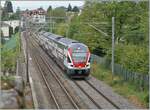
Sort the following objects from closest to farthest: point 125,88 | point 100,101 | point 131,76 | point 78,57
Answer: point 100,101 < point 125,88 < point 131,76 < point 78,57

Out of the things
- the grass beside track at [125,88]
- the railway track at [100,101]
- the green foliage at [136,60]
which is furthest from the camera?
the green foliage at [136,60]

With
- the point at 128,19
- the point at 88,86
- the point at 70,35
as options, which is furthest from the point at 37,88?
the point at 70,35

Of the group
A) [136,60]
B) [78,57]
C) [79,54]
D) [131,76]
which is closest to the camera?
[136,60]

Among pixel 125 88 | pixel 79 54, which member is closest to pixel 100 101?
pixel 125 88

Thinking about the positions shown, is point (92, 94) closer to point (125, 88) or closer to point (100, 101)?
point (100, 101)

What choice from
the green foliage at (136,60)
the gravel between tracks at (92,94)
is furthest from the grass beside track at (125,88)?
the green foliage at (136,60)

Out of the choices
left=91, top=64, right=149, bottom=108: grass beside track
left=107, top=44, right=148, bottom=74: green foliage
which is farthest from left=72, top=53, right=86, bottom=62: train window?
left=107, top=44, right=148, bottom=74: green foliage

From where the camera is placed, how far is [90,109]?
25.6 metres

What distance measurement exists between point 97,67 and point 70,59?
8.71m

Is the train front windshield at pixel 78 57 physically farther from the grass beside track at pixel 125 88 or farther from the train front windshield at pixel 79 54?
the grass beside track at pixel 125 88

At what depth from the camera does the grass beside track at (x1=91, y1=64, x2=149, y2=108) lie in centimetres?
2729

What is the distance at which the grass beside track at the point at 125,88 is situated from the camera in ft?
89.5

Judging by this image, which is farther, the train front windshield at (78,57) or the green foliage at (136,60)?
the train front windshield at (78,57)

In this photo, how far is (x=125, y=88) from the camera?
32000 millimetres
